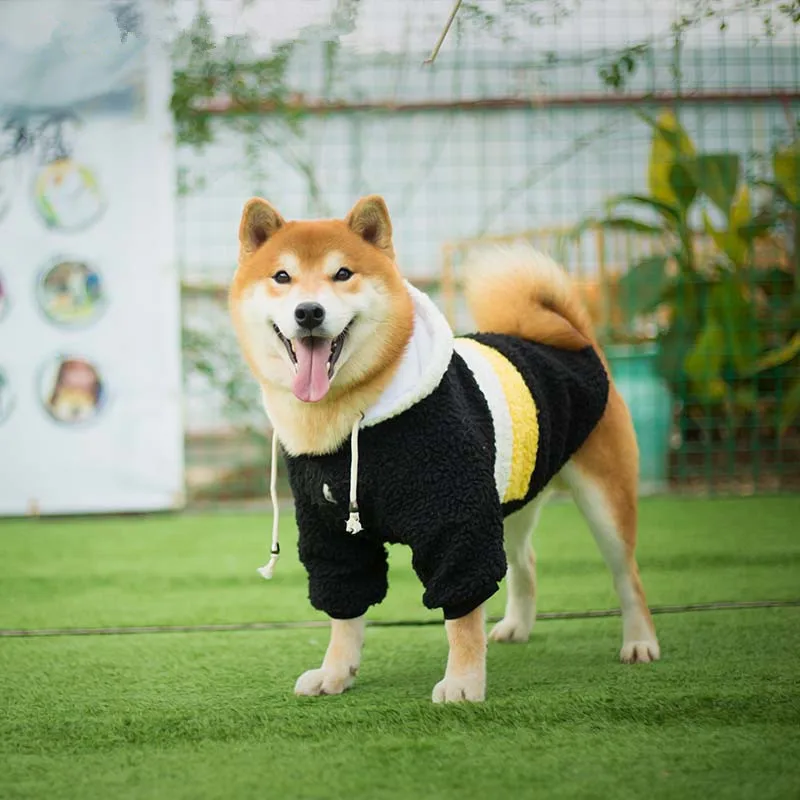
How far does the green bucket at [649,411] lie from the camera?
4914mm

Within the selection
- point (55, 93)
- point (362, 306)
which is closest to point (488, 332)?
point (362, 306)

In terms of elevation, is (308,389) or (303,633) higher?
(308,389)

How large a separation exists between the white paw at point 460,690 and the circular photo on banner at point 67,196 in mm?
3337

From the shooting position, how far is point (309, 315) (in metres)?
1.80

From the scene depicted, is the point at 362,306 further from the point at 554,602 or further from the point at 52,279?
the point at 52,279

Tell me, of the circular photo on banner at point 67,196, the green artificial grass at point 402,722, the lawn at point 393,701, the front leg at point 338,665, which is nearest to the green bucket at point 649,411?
the lawn at point 393,701

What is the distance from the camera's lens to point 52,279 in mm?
4680

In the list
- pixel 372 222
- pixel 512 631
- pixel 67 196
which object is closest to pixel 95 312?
pixel 67 196

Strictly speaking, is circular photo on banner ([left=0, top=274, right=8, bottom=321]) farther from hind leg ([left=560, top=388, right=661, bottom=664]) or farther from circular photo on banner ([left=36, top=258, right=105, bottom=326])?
hind leg ([left=560, top=388, right=661, bottom=664])

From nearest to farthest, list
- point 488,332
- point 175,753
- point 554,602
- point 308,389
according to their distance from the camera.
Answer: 1. point 175,753
2. point 308,389
3. point 488,332
4. point 554,602

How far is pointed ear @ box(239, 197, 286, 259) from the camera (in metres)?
1.97

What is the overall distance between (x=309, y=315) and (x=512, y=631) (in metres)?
0.98

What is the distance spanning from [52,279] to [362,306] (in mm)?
3131

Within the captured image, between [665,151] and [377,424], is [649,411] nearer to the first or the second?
[665,151]
